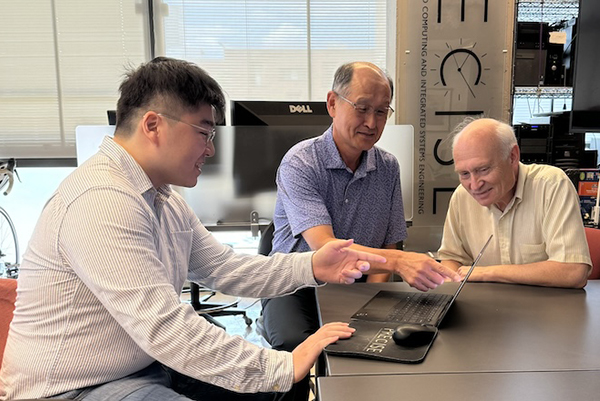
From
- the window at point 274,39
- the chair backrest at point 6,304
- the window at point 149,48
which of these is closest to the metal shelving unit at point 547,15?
the window at point 149,48

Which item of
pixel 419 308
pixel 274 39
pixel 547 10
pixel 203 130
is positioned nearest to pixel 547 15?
pixel 547 10

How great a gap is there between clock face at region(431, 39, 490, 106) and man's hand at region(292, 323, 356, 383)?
3030mm

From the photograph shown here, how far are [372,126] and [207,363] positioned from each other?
3.90ft

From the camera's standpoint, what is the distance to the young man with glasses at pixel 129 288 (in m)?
1.00

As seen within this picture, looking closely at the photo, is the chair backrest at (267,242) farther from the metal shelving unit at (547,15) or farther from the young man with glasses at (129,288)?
the metal shelving unit at (547,15)

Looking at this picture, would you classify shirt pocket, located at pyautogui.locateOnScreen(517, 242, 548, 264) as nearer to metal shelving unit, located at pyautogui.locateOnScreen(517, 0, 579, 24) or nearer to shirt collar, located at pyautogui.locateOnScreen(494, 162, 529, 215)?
shirt collar, located at pyautogui.locateOnScreen(494, 162, 529, 215)

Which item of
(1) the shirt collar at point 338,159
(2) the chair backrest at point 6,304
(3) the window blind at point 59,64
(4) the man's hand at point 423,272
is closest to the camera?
(2) the chair backrest at point 6,304

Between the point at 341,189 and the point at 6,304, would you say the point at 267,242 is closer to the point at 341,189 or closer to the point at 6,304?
the point at 341,189

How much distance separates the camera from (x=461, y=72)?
3.69 meters

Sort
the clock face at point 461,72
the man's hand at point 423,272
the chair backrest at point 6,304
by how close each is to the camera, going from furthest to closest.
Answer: the clock face at point 461,72
the man's hand at point 423,272
the chair backrest at point 6,304

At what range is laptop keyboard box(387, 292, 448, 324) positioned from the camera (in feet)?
3.94

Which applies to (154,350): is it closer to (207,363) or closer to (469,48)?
(207,363)

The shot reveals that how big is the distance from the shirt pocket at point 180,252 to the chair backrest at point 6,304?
0.42 metres

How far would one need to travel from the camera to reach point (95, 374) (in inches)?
41.7
